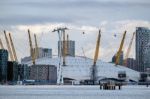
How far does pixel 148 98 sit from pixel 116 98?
675cm

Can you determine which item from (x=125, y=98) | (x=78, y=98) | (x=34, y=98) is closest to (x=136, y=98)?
(x=125, y=98)

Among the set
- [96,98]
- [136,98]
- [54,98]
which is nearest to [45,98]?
[54,98]

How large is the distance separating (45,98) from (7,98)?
7686 millimetres

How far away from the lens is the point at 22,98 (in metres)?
136

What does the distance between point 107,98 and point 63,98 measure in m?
9.64

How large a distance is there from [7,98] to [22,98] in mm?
3069

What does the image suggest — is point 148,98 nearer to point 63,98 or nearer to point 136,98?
point 136,98

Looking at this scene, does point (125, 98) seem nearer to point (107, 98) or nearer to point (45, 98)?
point (107, 98)

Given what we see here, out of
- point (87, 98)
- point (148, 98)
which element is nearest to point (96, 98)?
point (87, 98)

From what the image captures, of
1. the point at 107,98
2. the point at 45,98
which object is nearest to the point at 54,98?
the point at 45,98

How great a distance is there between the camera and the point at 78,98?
5492 inches

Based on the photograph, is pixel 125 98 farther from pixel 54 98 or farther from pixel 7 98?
pixel 7 98

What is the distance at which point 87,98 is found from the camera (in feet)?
454

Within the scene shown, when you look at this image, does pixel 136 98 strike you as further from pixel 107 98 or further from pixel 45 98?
pixel 45 98
